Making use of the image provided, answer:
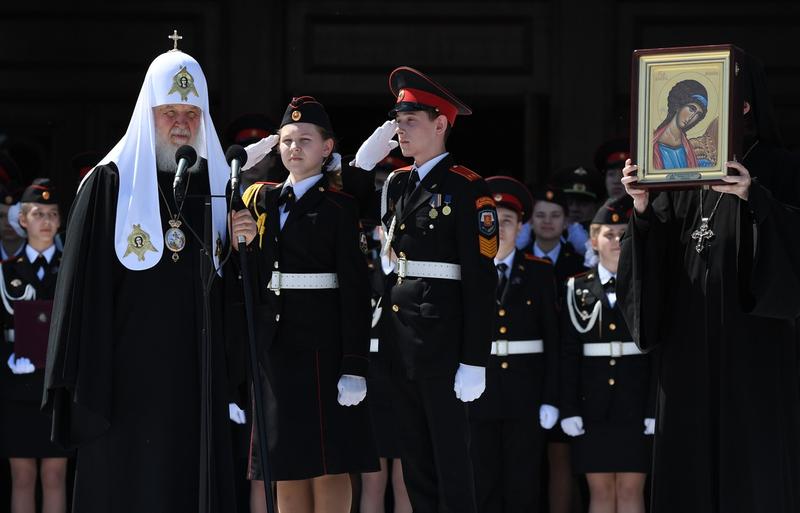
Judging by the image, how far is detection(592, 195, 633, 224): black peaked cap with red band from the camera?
7.50 metres

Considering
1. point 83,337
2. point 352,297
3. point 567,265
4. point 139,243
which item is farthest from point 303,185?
point 567,265

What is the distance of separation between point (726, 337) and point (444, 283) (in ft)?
3.97

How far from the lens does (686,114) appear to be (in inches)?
198

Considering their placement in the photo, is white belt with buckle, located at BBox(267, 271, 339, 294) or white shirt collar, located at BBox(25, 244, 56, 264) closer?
white belt with buckle, located at BBox(267, 271, 339, 294)

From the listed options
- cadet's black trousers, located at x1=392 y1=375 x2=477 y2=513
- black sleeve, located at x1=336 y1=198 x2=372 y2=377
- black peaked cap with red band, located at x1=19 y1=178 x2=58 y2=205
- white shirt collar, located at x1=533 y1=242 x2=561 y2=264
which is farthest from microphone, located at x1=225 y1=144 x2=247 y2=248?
white shirt collar, located at x1=533 y1=242 x2=561 y2=264

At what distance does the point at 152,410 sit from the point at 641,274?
1885 millimetres

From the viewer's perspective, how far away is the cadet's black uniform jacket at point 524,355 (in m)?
7.42

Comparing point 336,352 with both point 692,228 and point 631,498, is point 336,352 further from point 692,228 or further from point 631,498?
point 631,498

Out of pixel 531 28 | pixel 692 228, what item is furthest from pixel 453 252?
pixel 531 28

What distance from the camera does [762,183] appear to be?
5.24 m

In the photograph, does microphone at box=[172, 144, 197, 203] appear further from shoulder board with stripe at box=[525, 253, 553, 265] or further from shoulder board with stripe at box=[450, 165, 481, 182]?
shoulder board with stripe at box=[525, 253, 553, 265]

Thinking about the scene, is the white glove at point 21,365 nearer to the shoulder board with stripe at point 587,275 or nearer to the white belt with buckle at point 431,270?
the white belt with buckle at point 431,270

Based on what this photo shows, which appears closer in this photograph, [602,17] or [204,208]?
[204,208]

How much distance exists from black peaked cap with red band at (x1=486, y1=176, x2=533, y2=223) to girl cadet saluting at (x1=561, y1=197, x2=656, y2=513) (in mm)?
502
